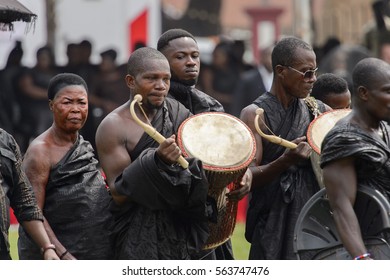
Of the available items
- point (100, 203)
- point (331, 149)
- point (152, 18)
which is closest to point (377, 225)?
point (331, 149)

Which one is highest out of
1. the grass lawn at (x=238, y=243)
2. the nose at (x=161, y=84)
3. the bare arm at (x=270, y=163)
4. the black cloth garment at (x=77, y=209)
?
the nose at (x=161, y=84)

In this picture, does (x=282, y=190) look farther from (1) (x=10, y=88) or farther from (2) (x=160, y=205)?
(1) (x=10, y=88)

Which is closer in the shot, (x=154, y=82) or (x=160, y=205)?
(x=160, y=205)

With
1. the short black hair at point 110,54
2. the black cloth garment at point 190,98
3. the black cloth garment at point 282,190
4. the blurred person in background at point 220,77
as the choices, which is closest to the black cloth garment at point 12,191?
the black cloth garment at point 190,98

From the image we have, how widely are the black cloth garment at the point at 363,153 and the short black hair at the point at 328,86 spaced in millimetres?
2171

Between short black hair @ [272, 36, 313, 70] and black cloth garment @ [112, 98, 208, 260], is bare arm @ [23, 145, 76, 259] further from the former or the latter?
short black hair @ [272, 36, 313, 70]

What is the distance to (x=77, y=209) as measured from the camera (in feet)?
32.2

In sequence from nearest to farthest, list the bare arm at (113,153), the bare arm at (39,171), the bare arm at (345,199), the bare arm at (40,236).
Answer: the bare arm at (345,199)
the bare arm at (40,236)
the bare arm at (113,153)
the bare arm at (39,171)

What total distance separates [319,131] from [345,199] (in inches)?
58.4

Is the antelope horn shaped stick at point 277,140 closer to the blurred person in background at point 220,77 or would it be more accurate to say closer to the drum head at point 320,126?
the drum head at point 320,126

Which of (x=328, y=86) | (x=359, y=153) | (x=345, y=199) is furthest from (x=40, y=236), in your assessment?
(x=328, y=86)

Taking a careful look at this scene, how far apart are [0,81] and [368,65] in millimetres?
13149

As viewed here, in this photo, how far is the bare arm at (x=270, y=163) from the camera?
9836 mm

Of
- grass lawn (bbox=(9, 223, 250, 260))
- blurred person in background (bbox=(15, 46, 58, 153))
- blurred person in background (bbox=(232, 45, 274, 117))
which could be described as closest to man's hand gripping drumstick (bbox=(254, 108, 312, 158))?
grass lawn (bbox=(9, 223, 250, 260))
